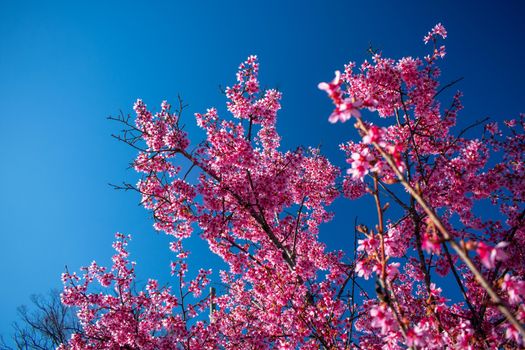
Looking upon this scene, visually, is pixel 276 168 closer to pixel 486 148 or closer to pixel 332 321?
pixel 332 321

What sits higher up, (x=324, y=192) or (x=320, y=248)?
(x=324, y=192)

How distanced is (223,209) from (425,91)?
247 inches

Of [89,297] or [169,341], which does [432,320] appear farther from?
[89,297]

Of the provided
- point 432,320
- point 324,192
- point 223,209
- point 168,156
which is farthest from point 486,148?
point 168,156

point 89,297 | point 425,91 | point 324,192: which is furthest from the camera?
point 324,192

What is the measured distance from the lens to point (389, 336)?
346 centimetres

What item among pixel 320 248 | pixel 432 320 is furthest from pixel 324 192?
pixel 432 320

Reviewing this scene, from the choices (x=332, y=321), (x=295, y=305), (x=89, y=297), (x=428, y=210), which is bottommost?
(x=428, y=210)

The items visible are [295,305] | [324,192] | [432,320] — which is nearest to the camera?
[432,320]

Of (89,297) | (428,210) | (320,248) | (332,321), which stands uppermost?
(320,248)

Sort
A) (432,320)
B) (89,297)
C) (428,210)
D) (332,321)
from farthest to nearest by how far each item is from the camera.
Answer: (89,297)
(332,321)
(432,320)
(428,210)

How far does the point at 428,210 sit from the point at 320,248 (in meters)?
10.5

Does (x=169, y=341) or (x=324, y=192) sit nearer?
(x=169, y=341)

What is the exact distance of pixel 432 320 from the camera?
3457mm
